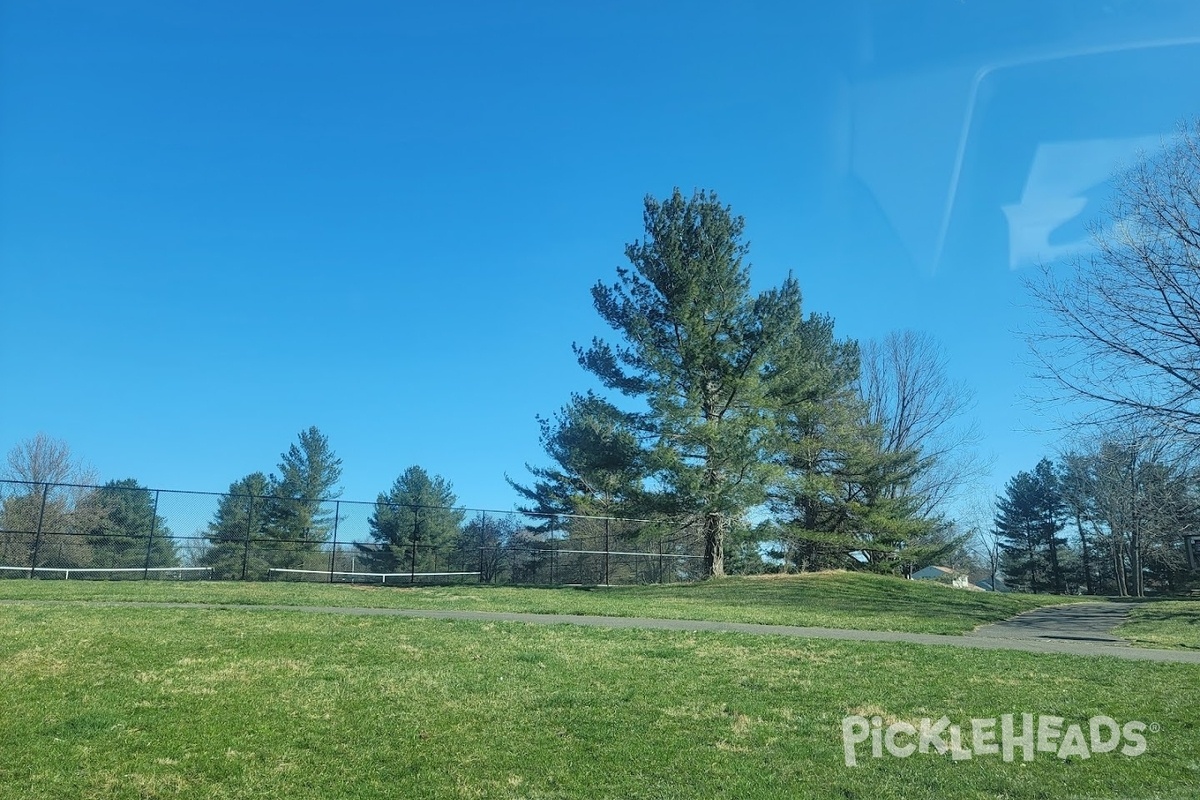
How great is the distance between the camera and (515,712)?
694 centimetres

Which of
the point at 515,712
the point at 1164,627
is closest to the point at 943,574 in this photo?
the point at 1164,627

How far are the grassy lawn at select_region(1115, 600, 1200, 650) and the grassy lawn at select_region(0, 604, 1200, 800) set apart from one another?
331 centimetres

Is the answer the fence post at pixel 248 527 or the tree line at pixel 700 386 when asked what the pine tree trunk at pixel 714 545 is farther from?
the fence post at pixel 248 527

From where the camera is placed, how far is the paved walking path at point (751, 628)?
11297 mm

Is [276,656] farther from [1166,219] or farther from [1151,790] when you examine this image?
[1166,219]

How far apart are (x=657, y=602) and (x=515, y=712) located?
11.4 meters

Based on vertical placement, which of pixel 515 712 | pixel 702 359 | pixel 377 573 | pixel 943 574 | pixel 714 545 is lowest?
pixel 943 574

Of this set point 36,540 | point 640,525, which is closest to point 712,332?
point 640,525

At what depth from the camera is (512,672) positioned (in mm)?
8461

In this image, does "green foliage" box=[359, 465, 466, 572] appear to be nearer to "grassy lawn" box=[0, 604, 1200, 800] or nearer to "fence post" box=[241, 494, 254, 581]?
"fence post" box=[241, 494, 254, 581]

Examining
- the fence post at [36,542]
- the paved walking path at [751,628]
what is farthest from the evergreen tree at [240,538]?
the paved walking path at [751,628]

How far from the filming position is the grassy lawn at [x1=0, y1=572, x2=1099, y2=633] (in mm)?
14312

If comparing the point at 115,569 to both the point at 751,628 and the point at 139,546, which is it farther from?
the point at 751,628

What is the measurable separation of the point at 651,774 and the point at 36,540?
23.8 m
